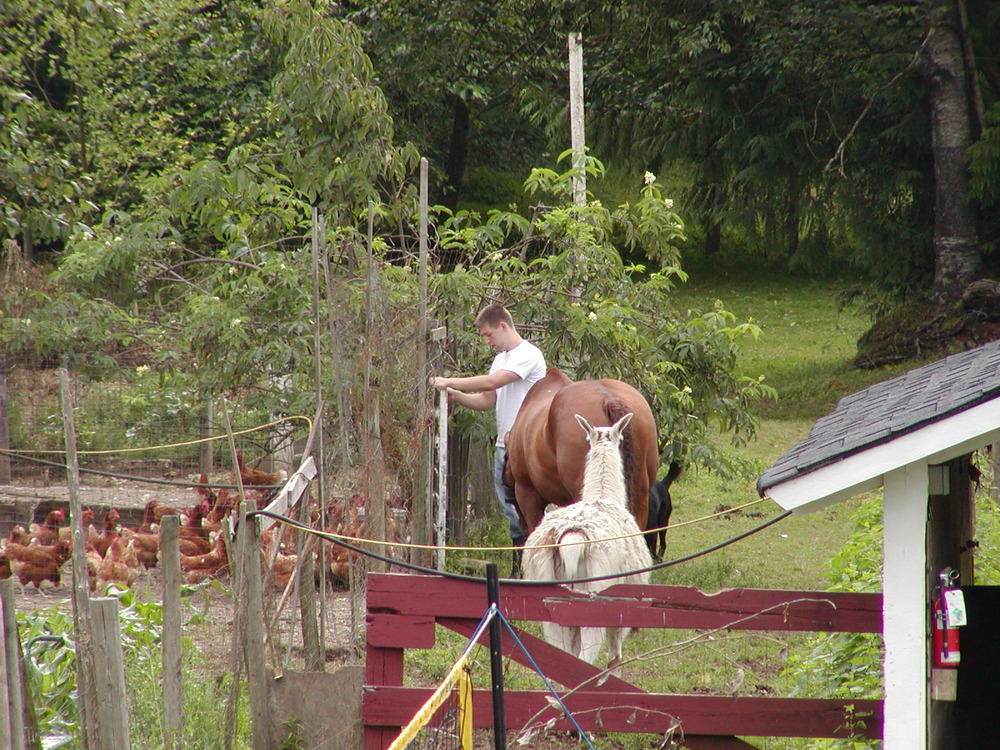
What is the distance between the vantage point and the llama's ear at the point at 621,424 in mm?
6988

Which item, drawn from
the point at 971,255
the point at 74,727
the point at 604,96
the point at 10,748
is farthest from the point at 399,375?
the point at 604,96

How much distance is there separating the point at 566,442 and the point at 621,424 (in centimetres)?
77

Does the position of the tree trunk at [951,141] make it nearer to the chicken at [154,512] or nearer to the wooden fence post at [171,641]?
the chicken at [154,512]

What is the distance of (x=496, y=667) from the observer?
379 centimetres

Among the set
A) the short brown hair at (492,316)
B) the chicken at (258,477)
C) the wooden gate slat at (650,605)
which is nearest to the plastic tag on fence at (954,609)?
the wooden gate slat at (650,605)

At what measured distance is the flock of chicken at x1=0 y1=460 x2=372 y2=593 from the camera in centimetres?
737

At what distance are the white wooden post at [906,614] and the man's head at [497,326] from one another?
4.24 metres

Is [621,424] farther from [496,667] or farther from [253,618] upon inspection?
[496,667]

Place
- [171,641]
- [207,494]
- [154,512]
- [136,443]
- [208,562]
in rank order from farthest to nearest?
[136,443] < [207,494] < [154,512] < [208,562] < [171,641]

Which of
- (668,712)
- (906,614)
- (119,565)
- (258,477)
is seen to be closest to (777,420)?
(258,477)

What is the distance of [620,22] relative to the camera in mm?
18875

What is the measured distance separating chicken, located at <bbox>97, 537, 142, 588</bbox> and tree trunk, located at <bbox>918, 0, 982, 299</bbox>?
13295 mm

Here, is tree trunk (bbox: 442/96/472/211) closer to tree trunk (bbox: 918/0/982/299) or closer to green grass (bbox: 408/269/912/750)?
green grass (bbox: 408/269/912/750)

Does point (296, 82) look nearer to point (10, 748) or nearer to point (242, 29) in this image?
point (10, 748)
